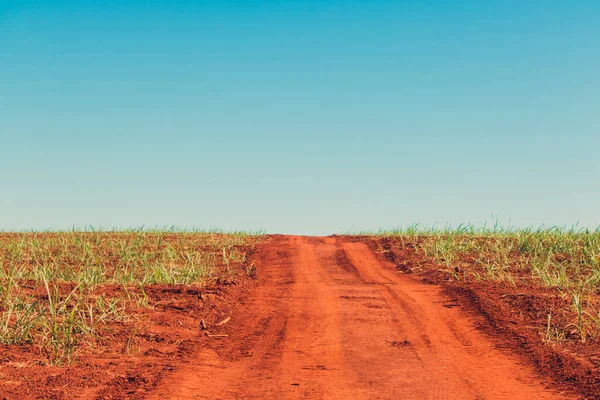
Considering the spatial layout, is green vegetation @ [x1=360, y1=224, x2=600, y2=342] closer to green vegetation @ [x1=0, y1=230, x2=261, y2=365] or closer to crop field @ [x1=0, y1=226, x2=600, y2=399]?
crop field @ [x1=0, y1=226, x2=600, y2=399]

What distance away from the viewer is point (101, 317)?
849cm

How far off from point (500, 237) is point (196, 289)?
1122 cm

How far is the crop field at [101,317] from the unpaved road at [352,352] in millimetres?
646

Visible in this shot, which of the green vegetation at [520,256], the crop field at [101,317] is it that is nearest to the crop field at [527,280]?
the green vegetation at [520,256]

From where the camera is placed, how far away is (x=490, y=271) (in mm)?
13820

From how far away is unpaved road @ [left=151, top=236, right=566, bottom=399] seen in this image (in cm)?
614

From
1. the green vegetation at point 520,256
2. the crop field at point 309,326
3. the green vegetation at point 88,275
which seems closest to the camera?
the crop field at point 309,326

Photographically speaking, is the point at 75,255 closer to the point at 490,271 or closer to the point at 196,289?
the point at 196,289

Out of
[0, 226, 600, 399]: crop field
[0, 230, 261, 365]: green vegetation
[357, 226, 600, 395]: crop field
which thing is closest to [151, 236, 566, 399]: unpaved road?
[0, 226, 600, 399]: crop field

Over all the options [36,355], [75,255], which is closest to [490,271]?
[36,355]

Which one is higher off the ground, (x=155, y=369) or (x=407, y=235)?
(x=407, y=235)

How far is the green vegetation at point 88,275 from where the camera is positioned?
7754mm

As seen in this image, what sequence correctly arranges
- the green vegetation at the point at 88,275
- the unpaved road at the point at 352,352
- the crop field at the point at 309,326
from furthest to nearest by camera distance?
the green vegetation at the point at 88,275 → the crop field at the point at 309,326 → the unpaved road at the point at 352,352

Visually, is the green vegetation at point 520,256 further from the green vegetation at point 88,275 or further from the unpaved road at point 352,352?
the green vegetation at point 88,275
